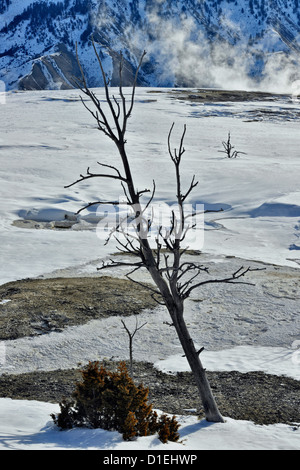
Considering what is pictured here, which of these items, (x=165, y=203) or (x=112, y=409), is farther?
(x=165, y=203)

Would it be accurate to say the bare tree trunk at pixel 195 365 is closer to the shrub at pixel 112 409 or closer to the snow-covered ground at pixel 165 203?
the snow-covered ground at pixel 165 203

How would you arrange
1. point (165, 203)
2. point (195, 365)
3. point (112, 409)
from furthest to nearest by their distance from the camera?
point (165, 203) → point (195, 365) → point (112, 409)

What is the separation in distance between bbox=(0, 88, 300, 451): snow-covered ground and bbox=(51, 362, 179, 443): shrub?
20 centimetres

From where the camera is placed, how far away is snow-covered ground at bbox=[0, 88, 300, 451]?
267 inches

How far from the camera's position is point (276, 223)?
779 inches

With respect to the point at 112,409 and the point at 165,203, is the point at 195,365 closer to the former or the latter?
the point at 112,409

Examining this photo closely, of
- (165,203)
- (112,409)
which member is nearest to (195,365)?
(112,409)

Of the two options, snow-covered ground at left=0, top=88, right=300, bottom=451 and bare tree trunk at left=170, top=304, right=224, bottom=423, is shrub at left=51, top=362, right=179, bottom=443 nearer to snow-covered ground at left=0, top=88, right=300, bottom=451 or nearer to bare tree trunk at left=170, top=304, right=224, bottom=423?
snow-covered ground at left=0, top=88, right=300, bottom=451

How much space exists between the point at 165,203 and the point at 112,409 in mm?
16713

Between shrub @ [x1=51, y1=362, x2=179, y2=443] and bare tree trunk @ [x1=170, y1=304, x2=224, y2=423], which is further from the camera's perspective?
bare tree trunk @ [x1=170, y1=304, x2=224, y2=423]

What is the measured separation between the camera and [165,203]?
22.7m

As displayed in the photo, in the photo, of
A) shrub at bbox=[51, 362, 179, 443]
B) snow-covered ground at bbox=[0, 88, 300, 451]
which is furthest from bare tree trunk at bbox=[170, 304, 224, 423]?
shrub at bbox=[51, 362, 179, 443]

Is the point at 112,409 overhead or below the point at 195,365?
below
